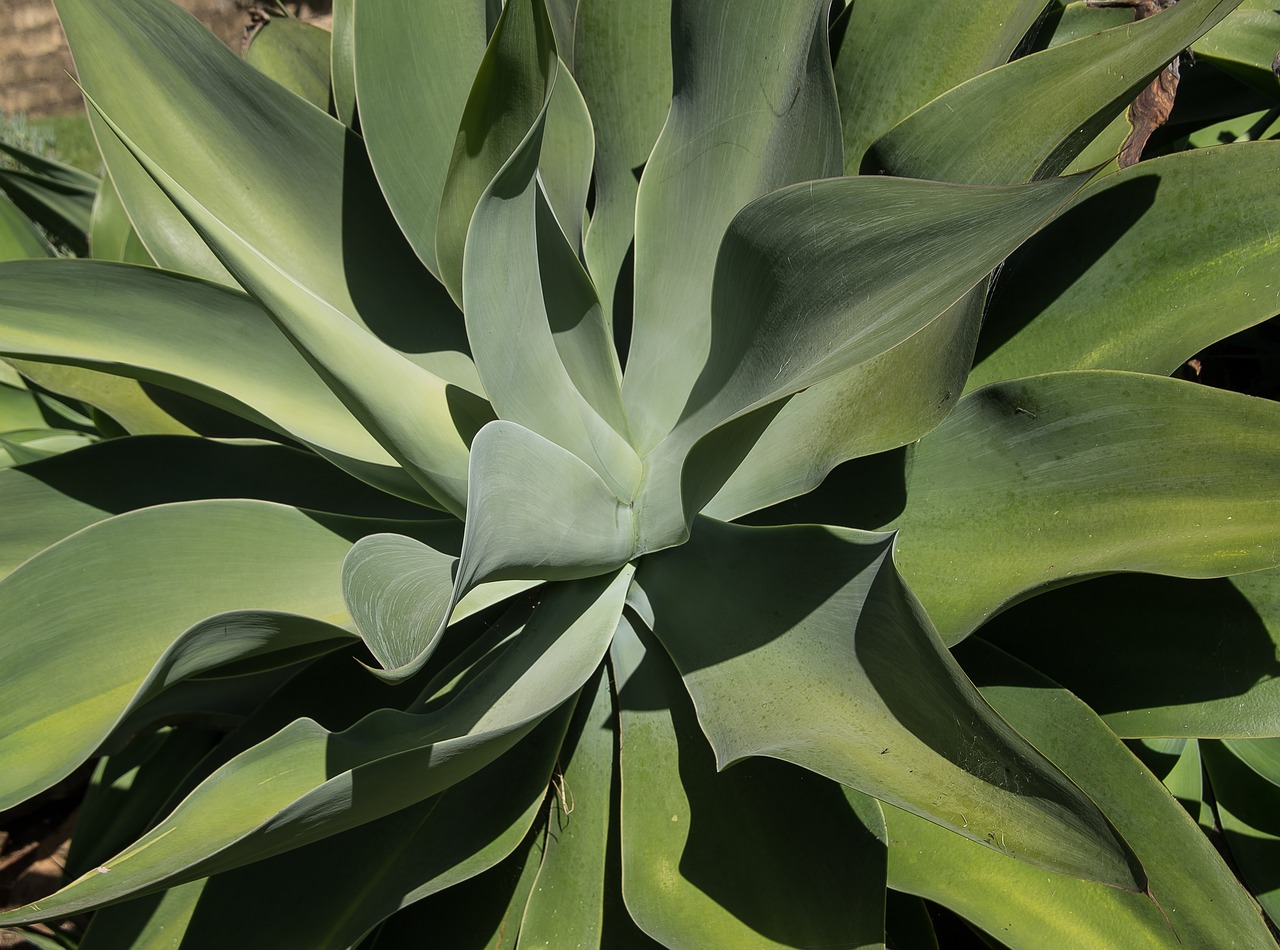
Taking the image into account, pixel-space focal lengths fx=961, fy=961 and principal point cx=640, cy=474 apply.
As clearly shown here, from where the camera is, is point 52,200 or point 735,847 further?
point 52,200

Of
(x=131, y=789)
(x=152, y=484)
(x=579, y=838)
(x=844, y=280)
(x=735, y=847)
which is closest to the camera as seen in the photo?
(x=844, y=280)

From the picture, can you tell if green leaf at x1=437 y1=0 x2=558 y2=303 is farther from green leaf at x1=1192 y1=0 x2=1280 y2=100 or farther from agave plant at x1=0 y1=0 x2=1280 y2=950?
green leaf at x1=1192 y1=0 x2=1280 y2=100

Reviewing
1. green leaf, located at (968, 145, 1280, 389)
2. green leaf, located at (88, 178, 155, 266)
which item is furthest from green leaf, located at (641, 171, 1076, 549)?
green leaf, located at (88, 178, 155, 266)

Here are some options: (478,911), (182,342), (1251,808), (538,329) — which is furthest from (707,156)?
(1251,808)

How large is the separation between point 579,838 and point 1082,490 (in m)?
0.66

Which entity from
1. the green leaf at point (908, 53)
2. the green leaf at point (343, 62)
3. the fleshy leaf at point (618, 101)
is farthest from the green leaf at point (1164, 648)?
the green leaf at point (343, 62)

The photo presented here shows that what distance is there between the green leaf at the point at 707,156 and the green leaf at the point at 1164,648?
1.60ft

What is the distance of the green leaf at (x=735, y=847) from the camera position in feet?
3.01

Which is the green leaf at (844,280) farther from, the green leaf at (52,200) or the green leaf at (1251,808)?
the green leaf at (52,200)

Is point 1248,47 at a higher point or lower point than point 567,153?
lower

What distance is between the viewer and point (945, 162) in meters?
0.95

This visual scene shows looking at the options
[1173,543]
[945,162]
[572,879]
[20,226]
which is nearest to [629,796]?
[572,879]

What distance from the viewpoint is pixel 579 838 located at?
1095mm

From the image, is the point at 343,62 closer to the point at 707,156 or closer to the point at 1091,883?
the point at 707,156
